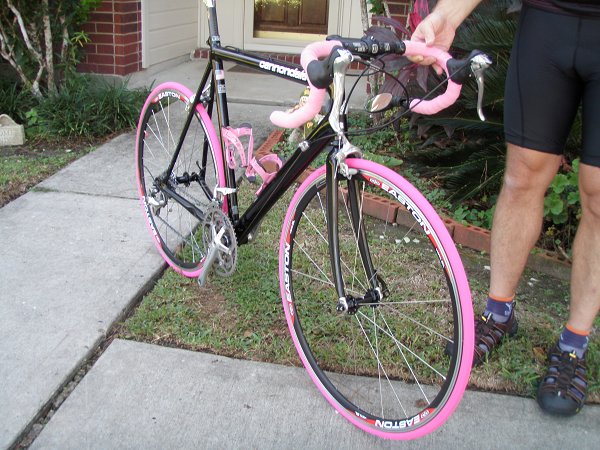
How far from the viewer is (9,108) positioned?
5.16 meters

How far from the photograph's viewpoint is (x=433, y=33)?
2084mm

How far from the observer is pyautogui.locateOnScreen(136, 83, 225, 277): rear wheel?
2980 mm

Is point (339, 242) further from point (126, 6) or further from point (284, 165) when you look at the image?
point (126, 6)

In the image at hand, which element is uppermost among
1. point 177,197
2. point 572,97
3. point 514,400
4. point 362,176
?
point 572,97

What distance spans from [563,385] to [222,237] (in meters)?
1.41

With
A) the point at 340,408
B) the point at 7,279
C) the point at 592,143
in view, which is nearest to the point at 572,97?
the point at 592,143

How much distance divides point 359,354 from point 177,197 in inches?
44.3

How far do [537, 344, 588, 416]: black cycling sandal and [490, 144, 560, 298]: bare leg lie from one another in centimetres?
33

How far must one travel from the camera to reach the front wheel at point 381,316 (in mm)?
1926

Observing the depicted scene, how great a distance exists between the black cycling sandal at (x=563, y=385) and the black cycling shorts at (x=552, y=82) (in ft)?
2.45

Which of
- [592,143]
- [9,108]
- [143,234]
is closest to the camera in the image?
[592,143]

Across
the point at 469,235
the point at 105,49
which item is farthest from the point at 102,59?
the point at 469,235

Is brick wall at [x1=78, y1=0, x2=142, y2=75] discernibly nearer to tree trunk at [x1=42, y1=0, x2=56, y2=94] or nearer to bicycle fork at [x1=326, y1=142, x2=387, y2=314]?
tree trunk at [x1=42, y1=0, x2=56, y2=94]

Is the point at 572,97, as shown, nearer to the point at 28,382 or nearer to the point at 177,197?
the point at 177,197
